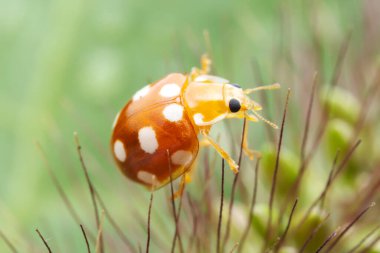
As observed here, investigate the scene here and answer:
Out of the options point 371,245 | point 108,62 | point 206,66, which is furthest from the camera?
point 108,62

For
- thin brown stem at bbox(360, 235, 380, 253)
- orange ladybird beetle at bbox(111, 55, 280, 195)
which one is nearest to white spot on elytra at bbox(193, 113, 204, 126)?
orange ladybird beetle at bbox(111, 55, 280, 195)

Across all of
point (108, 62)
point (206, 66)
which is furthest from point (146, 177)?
point (108, 62)

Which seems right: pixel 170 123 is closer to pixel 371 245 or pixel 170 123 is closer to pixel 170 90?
pixel 170 90

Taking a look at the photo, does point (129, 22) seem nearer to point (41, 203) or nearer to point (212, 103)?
point (41, 203)

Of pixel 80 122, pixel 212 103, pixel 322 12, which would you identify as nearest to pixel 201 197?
pixel 212 103

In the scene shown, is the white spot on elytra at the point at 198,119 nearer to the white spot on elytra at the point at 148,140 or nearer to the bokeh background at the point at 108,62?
the white spot on elytra at the point at 148,140

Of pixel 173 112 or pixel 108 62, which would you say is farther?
pixel 108 62

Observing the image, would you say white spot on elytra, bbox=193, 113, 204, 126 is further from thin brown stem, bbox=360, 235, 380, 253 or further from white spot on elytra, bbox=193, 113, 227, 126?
thin brown stem, bbox=360, 235, 380, 253
